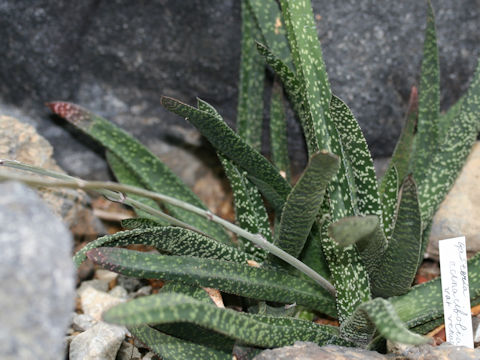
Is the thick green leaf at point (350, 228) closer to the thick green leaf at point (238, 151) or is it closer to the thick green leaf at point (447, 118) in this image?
the thick green leaf at point (238, 151)

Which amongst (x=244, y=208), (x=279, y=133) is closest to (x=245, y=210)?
(x=244, y=208)

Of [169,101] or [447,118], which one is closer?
[169,101]

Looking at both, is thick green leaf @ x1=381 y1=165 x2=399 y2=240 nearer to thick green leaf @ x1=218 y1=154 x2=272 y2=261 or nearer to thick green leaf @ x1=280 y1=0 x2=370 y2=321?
thick green leaf @ x1=280 y1=0 x2=370 y2=321

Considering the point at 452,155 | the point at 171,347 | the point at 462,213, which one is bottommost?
the point at 171,347

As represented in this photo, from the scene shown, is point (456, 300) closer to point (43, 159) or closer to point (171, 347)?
point (171, 347)

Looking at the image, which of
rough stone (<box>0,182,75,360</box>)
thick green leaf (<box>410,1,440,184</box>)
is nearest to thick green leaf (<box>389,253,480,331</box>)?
thick green leaf (<box>410,1,440,184</box>)

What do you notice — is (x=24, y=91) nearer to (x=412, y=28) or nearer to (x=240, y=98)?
(x=240, y=98)

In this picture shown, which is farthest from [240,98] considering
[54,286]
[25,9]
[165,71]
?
[54,286]

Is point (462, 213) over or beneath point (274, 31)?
beneath
